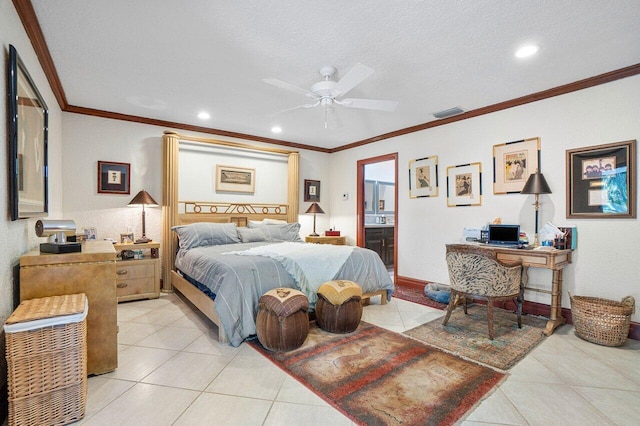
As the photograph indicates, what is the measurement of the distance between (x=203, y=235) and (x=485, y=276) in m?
3.49

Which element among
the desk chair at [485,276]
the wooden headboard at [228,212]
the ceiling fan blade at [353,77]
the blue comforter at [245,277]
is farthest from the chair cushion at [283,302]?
the wooden headboard at [228,212]

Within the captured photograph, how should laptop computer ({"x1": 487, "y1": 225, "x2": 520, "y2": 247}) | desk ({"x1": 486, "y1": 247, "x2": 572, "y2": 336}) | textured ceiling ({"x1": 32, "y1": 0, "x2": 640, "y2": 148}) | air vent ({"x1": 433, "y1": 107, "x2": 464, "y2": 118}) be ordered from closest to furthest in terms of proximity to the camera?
textured ceiling ({"x1": 32, "y1": 0, "x2": 640, "y2": 148}) → desk ({"x1": 486, "y1": 247, "x2": 572, "y2": 336}) → laptop computer ({"x1": 487, "y1": 225, "x2": 520, "y2": 247}) → air vent ({"x1": 433, "y1": 107, "x2": 464, "y2": 118})

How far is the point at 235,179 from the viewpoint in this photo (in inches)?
210

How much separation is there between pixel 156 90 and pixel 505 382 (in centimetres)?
432

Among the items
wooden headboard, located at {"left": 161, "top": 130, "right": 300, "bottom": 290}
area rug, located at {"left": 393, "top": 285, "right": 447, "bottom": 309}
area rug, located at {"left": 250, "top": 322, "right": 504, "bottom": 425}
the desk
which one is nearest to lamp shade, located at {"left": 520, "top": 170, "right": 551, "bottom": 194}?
the desk

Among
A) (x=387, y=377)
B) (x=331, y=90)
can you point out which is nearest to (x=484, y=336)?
(x=387, y=377)

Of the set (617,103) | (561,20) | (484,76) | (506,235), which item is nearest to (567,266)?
(506,235)

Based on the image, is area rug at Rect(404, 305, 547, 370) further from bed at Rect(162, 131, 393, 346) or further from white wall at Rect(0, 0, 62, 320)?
white wall at Rect(0, 0, 62, 320)

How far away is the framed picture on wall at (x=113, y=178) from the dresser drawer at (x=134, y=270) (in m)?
1.12

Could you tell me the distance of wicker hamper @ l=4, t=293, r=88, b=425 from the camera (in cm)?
155

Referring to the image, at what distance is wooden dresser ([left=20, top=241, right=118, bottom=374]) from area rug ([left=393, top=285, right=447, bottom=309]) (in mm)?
3403

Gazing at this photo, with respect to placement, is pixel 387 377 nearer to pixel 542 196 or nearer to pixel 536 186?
pixel 536 186

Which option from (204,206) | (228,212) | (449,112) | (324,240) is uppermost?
(449,112)

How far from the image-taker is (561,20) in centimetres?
220
